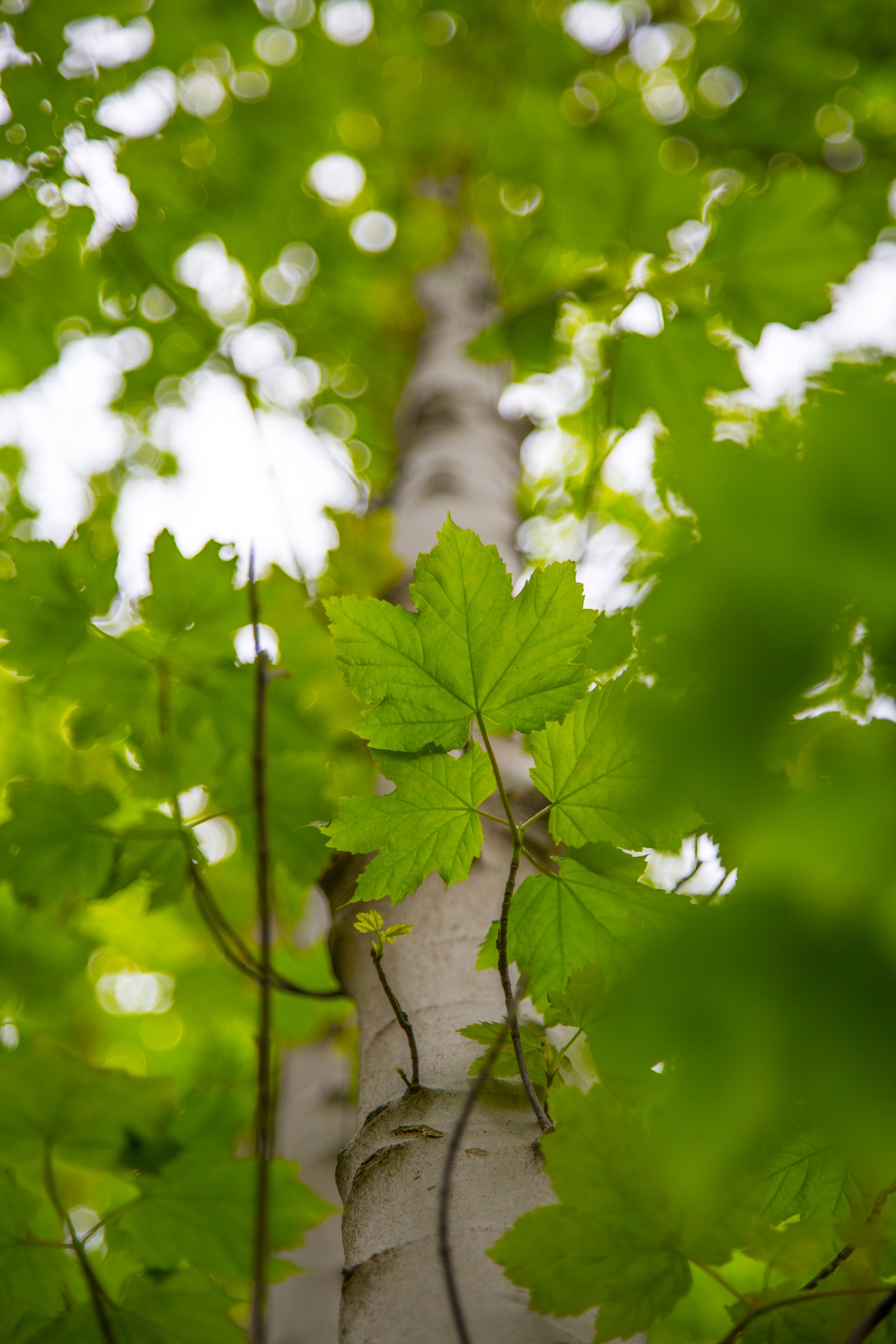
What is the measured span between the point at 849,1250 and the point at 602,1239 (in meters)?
0.22

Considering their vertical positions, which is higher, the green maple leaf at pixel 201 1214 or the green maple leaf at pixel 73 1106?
the green maple leaf at pixel 73 1106

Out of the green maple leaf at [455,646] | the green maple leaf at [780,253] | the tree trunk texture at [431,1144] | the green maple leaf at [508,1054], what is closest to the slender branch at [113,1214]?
the tree trunk texture at [431,1144]

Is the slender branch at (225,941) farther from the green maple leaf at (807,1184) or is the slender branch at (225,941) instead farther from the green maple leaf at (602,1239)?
the green maple leaf at (807,1184)

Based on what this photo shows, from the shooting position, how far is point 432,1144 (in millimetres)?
604

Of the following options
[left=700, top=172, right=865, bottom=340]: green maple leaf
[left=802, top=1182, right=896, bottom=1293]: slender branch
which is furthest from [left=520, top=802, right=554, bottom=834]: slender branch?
[left=700, top=172, right=865, bottom=340]: green maple leaf

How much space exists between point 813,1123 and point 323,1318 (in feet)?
3.04

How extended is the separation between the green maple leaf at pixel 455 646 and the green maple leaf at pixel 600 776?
0.16 feet

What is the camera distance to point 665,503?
1195 millimetres

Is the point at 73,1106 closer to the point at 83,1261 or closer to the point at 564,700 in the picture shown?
the point at 83,1261

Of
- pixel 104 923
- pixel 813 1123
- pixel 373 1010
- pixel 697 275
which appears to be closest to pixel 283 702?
pixel 373 1010

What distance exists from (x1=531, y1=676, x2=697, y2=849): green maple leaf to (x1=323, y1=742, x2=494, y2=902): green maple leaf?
6cm

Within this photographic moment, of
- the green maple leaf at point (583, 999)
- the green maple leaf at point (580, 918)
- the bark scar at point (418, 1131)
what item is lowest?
the bark scar at point (418, 1131)

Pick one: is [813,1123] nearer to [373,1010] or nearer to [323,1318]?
[373,1010]

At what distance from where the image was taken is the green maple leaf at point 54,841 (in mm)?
836
